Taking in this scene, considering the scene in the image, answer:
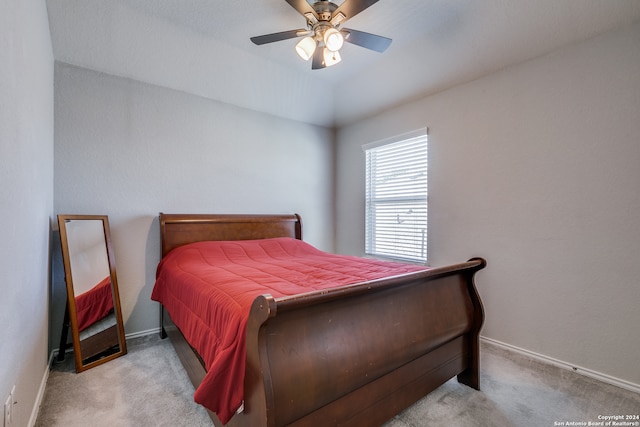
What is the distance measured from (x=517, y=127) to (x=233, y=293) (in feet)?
8.45

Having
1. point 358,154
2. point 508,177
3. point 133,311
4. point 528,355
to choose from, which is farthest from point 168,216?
point 528,355

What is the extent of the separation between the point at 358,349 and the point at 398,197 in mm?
2400

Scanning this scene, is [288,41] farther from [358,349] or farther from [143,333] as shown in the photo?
[143,333]

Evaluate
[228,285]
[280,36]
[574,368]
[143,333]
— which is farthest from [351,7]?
[143,333]

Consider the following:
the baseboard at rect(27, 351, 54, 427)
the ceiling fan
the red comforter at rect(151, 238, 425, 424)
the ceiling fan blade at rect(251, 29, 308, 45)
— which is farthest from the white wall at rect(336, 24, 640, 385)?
the baseboard at rect(27, 351, 54, 427)

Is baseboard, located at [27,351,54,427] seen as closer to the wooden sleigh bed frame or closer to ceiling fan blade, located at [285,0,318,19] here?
the wooden sleigh bed frame

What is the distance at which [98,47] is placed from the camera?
242 centimetres

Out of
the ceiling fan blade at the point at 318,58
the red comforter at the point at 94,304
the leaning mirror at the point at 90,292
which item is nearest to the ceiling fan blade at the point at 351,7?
the ceiling fan blade at the point at 318,58

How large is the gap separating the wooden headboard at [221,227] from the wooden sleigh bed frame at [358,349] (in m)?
1.17

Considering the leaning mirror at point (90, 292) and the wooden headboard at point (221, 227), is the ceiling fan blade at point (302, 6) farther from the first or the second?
the leaning mirror at point (90, 292)

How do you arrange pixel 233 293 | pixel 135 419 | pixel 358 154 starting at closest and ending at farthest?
1. pixel 233 293
2. pixel 135 419
3. pixel 358 154

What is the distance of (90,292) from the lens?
2336 millimetres

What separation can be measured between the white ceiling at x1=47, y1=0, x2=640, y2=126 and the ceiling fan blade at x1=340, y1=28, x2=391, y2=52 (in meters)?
0.33

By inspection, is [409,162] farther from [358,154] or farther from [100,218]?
[100,218]
